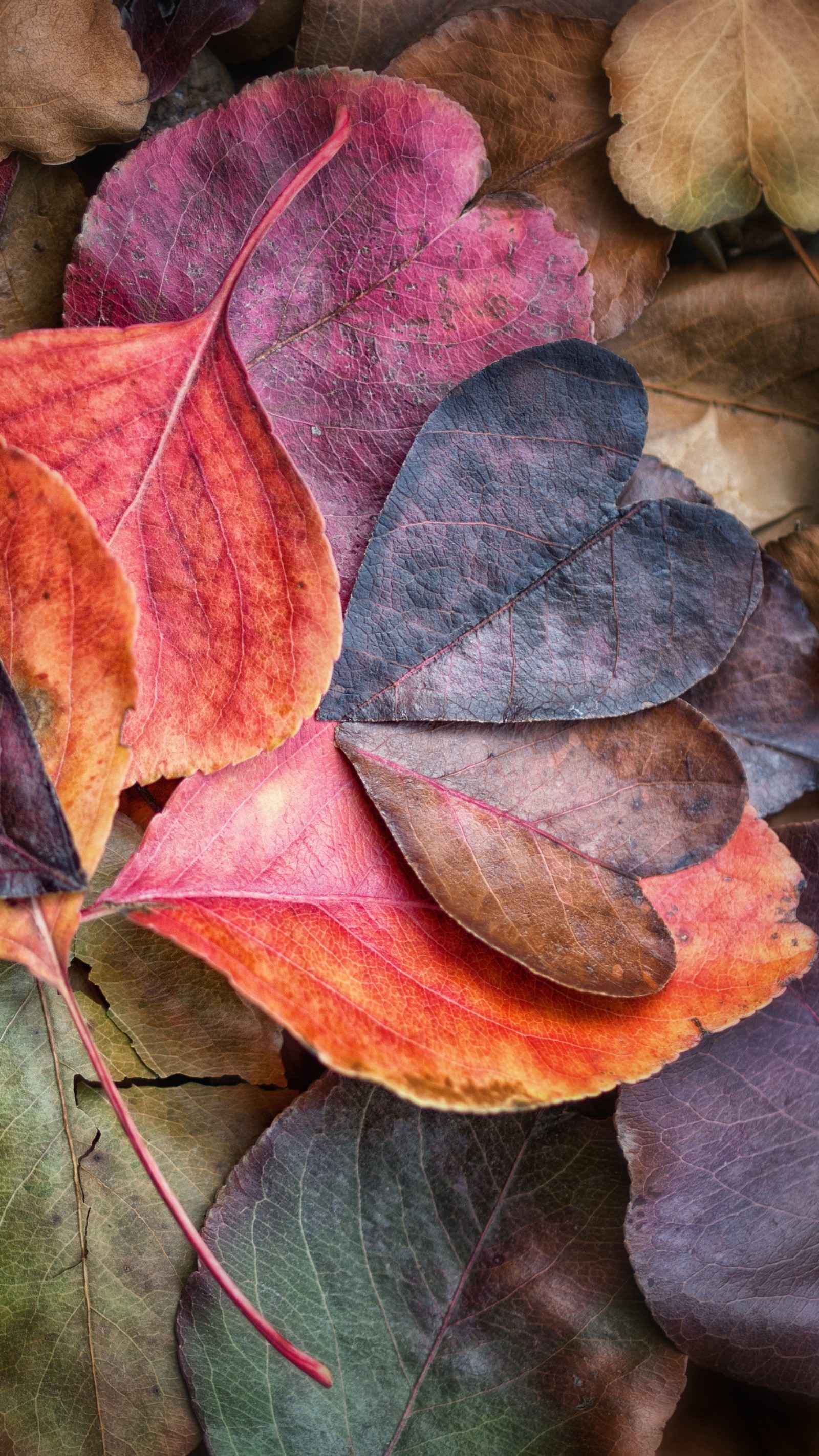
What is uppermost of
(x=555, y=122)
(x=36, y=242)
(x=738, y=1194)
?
(x=36, y=242)

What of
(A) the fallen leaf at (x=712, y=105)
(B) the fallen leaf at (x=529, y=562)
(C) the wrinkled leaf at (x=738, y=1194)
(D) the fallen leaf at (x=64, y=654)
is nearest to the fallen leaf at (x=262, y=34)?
(A) the fallen leaf at (x=712, y=105)

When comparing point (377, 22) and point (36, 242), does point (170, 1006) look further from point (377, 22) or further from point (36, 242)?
point (377, 22)

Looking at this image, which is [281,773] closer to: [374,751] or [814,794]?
[374,751]

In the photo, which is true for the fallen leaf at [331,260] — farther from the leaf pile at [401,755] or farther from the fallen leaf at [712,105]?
the fallen leaf at [712,105]

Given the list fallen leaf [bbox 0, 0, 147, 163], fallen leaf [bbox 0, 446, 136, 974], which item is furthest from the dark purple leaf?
fallen leaf [bbox 0, 0, 147, 163]

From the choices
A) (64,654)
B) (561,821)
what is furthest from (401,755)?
(64,654)

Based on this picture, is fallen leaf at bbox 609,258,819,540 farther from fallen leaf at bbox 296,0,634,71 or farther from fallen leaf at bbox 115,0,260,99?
fallen leaf at bbox 115,0,260,99

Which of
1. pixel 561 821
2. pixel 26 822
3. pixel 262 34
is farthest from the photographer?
pixel 262 34
